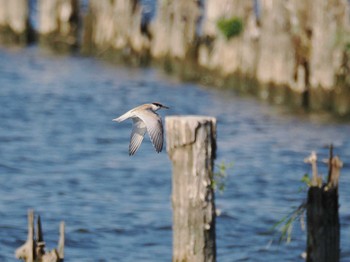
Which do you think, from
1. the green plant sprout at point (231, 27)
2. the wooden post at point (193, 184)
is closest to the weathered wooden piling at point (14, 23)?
the green plant sprout at point (231, 27)

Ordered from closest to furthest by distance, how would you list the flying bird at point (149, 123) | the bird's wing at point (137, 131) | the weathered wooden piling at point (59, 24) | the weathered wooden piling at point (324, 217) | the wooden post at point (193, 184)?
the flying bird at point (149, 123)
the bird's wing at point (137, 131)
the wooden post at point (193, 184)
the weathered wooden piling at point (324, 217)
the weathered wooden piling at point (59, 24)

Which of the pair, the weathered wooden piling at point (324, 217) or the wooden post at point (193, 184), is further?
the weathered wooden piling at point (324, 217)

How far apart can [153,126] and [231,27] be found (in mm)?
16713

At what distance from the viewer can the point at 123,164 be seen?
22.7 metres

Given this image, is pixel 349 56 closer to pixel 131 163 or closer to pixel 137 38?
pixel 131 163

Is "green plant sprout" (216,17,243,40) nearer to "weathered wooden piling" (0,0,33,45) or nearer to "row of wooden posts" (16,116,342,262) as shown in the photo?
"weathered wooden piling" (0,0,33,45)

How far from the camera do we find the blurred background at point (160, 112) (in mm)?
18516

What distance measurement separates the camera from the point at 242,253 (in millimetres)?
17516

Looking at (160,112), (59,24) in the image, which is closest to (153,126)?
(160,112)


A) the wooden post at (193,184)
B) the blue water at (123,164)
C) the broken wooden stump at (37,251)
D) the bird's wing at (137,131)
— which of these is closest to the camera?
the broken wooden stump at (37,251)

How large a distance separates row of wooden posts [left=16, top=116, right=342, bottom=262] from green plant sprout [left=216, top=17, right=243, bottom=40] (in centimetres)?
1505

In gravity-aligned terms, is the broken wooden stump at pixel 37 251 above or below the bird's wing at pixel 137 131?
below

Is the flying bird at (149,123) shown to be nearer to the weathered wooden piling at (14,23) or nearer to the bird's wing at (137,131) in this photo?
the bird's wing at (137,131)

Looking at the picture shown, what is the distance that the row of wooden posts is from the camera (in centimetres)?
1258
